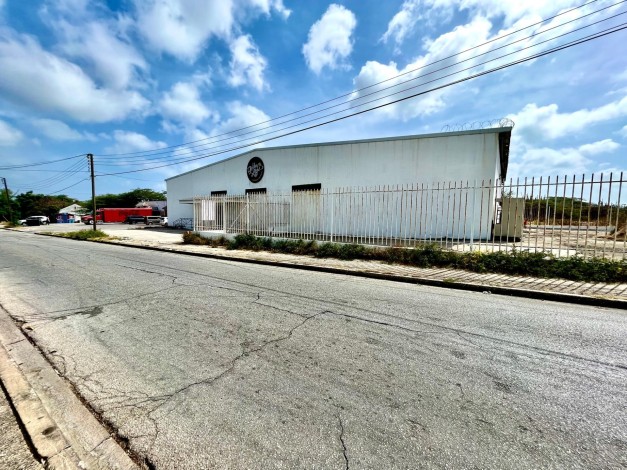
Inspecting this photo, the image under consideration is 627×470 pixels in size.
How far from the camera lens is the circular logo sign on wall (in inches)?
768

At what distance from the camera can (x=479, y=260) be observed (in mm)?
7676

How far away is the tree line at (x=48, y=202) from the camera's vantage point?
5435cm

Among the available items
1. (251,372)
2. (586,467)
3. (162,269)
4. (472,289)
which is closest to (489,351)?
(586,467)

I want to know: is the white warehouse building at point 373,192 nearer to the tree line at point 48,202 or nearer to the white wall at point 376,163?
the white wall at point 376,163

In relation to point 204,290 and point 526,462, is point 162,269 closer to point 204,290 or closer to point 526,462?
point 204,290

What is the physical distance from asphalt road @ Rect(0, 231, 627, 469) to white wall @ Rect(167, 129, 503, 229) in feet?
29.2

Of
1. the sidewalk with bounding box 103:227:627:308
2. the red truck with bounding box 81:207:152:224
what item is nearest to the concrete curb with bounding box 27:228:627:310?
the sidewalk with bounding box 103:227:627:308

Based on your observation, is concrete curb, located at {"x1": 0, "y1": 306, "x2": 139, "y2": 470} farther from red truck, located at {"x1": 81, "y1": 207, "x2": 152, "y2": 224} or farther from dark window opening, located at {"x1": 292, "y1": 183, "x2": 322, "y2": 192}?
red truck, located at {"x1": 81, "y1": 207, "x2": 152, "y2": 224}

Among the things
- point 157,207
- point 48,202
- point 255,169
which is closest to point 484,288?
point 255,169

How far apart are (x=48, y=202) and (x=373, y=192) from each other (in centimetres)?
8249

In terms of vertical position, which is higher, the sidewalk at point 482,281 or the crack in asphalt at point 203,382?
the sidewalk at point 482,281

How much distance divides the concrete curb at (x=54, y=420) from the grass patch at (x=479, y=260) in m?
7.58

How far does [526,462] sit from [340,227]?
39.1ft

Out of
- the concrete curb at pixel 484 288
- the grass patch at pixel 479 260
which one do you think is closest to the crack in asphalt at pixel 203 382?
the concrete curb at pixel 484 288
